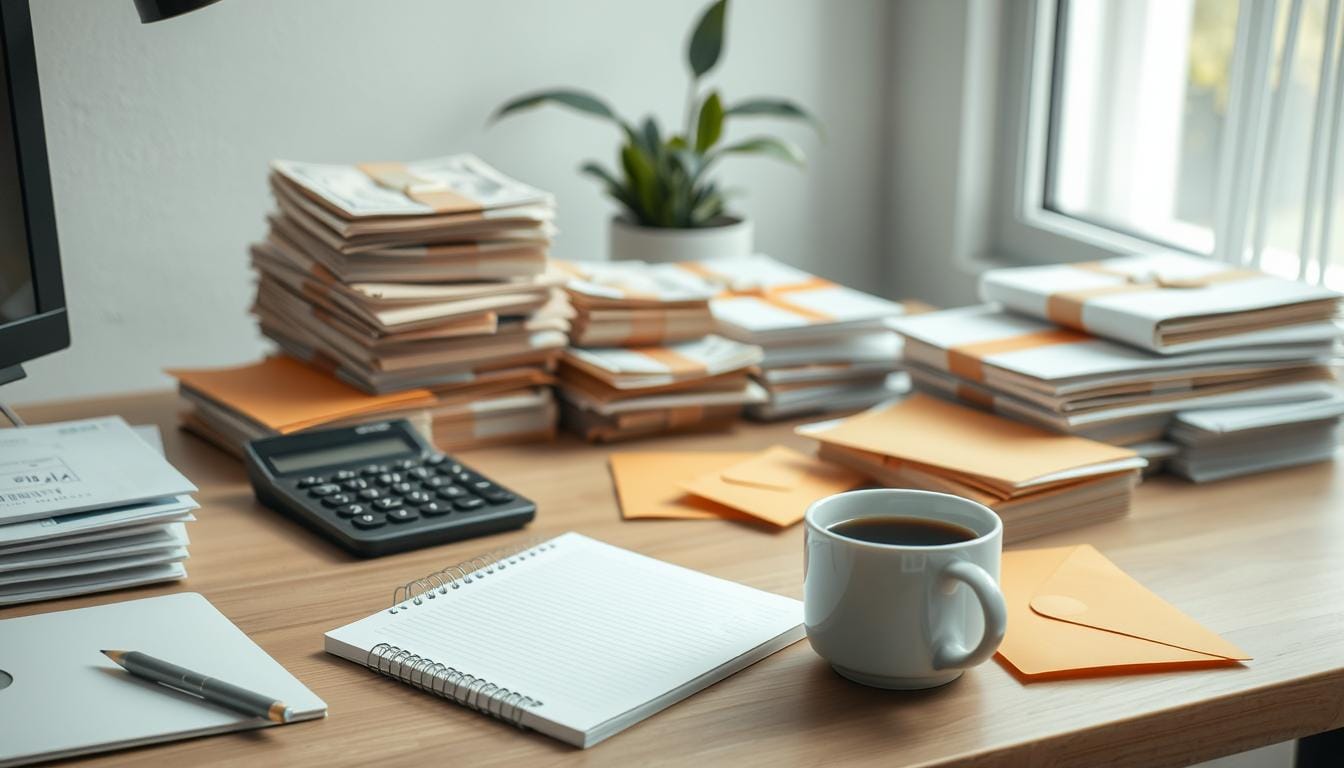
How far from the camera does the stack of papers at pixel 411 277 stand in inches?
44.2

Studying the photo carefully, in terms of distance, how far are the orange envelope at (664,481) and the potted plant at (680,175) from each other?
0.41m

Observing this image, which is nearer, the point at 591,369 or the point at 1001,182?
the point at 591,369

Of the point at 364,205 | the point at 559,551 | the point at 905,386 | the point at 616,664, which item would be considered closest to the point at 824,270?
the point at 905,386

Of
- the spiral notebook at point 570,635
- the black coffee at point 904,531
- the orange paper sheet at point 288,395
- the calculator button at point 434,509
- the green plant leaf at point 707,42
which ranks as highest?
the green plant leaf at point 707,42

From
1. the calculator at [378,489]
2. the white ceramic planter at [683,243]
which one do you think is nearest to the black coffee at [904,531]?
the calculator at [378,489]

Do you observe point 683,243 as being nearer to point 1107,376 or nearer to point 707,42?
point 707,42

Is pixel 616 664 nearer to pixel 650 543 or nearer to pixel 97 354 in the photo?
pixel 650 543

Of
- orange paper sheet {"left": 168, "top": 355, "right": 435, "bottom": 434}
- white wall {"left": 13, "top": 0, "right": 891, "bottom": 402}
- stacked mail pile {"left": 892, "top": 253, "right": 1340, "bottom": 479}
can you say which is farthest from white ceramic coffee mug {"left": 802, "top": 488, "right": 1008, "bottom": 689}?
white wall {"left": 13, "top": 0, "right": 891, "bottom": 402}

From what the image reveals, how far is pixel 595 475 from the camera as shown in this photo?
114 centimetres

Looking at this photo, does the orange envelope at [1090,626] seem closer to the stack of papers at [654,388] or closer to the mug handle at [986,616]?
the mug handle at [986,616]

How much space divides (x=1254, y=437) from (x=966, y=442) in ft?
0.87

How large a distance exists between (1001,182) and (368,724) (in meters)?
1.32

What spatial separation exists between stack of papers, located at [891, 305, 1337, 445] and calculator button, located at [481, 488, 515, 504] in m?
0.41

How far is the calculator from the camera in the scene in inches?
37.7
